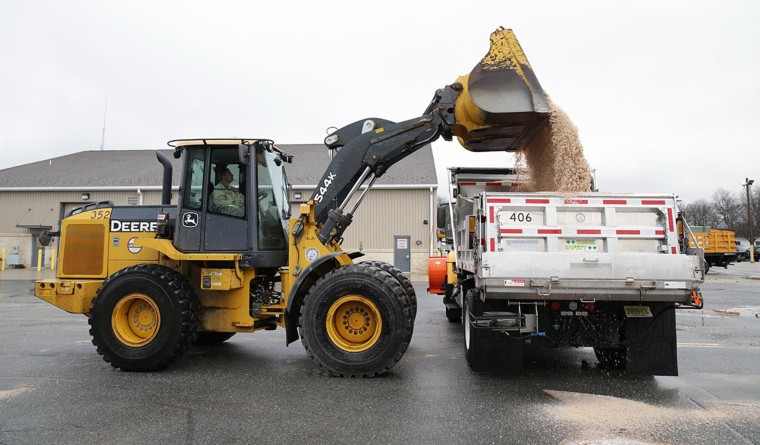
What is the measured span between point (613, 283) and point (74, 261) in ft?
21.1

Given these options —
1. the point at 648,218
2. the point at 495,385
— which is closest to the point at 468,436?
the point at 495,385

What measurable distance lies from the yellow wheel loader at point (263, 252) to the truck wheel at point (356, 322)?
12 millimetres

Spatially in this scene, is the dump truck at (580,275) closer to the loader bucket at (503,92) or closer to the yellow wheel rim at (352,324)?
the loader bucket at (503,92)

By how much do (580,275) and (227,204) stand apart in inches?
164

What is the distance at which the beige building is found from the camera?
2581 centimetres

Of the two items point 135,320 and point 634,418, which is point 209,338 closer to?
point 135,320

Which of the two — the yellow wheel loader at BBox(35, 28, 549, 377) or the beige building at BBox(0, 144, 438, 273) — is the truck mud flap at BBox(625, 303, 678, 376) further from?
the beige building at BBox(0, 144, 438, 273)

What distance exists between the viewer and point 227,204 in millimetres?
6449

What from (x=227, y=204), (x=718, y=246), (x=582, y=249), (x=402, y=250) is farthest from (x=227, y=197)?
(x=718, y=246)

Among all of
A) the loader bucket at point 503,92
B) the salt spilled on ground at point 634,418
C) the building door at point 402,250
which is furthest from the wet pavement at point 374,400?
the building door at point 402,250

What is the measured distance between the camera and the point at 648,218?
5332 mm

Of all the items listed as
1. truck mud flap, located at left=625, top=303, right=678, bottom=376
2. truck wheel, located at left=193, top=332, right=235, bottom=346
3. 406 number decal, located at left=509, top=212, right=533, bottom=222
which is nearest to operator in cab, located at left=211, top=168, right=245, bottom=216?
truck wheel, located at left=193, top=332, right=235, bottom=346

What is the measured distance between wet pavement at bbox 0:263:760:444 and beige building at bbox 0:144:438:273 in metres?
17.8

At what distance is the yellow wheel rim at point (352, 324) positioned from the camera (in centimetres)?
579
